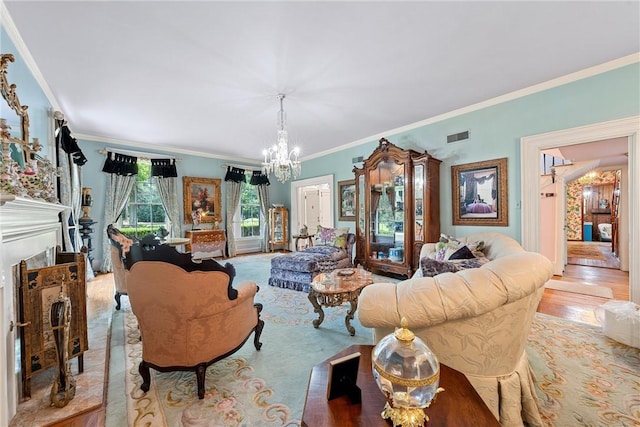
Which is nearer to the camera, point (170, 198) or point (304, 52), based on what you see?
point (304, 52)

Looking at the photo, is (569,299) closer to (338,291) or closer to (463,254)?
(463,254)

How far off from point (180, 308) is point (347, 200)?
4691mm

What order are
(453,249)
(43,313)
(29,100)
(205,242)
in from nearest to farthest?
(43,313)
(29,100)
(453,249)
(205,242)

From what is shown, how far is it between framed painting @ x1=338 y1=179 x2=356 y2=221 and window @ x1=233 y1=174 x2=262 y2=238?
2.85m

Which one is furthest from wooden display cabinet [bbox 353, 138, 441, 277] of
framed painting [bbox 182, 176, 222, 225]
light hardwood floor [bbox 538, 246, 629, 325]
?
framed painting [bbox 182, 176, 222, 225]

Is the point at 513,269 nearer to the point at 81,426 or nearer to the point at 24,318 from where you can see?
the point at 81,426

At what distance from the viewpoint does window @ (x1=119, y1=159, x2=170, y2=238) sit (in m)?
5.68

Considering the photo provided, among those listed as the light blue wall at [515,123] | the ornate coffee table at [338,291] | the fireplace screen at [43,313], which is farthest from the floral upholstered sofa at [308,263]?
the fireplace screen at [43,313]

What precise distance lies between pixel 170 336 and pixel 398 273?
3557 millimetres

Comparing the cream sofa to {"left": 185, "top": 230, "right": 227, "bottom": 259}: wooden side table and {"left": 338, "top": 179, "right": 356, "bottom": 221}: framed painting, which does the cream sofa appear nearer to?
{"left": 338, "top": 179, "right": 356, "bottom": 221}: framed painting

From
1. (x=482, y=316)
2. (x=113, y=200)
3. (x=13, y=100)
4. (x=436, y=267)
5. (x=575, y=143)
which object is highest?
(x=13, y=100)

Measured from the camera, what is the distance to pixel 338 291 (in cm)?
247

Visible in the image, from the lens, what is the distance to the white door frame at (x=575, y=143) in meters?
2.73

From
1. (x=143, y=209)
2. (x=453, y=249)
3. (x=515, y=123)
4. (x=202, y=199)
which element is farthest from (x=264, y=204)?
(x=515, y=123)
